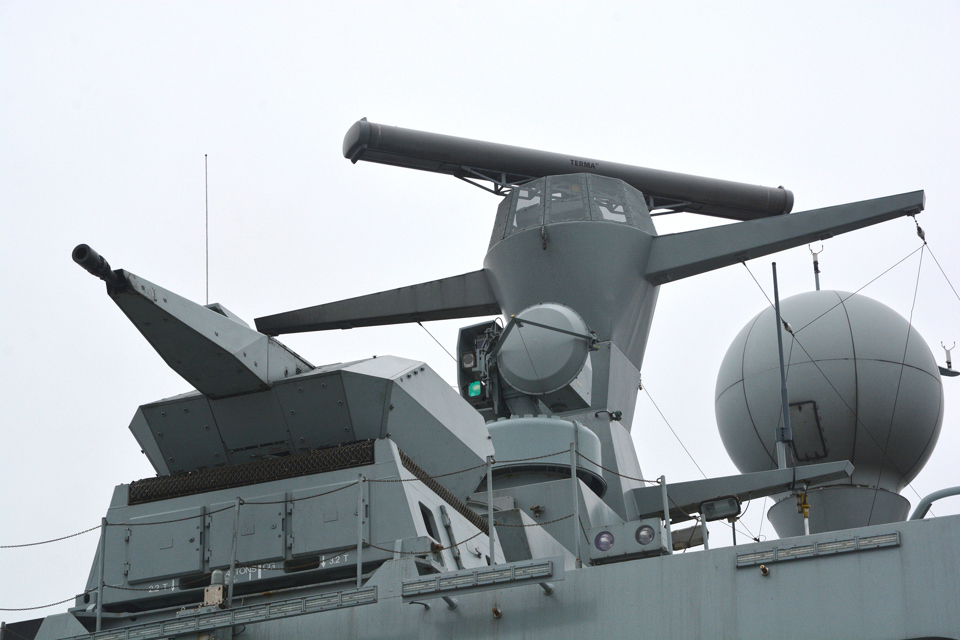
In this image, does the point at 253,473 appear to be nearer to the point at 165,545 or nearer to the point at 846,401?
the point at 165,545

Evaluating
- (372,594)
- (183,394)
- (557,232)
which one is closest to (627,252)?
(557,232)

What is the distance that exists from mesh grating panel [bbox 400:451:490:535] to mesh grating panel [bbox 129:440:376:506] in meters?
0.34

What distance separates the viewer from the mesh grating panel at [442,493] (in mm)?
9766

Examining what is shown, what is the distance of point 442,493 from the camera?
1032 centimetres

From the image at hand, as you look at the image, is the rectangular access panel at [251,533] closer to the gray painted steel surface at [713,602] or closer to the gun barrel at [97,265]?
the gray painted steel surface at [713,602]

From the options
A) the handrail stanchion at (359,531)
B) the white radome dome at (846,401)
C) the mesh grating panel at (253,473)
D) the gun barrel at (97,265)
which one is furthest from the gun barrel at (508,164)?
the handrail stanchion at (359,531)

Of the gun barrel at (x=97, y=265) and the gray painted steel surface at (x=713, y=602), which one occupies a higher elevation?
the gun barrel at (x=97, y=265)

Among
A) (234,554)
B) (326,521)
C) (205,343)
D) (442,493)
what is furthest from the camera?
(442,493)

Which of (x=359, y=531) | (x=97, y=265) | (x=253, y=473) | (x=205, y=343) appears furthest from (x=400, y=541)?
(x=97, y=265)

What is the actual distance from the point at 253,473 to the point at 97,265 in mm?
2248

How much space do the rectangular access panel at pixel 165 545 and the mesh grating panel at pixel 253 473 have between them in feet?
0.79

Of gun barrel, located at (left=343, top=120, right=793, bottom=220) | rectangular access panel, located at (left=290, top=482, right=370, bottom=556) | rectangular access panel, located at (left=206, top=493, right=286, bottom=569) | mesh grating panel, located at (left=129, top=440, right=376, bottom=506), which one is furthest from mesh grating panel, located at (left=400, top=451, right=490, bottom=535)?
gun barrel, located at (left=343, top=120, right=793, bottom=220)

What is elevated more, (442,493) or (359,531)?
Result: (442,493)

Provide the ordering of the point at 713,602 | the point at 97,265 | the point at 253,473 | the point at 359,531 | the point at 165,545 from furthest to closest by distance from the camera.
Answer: the point at 253,473 → the point at 165,545 → the point at 359,531 → the point at 97,265 → the point at 713,602
